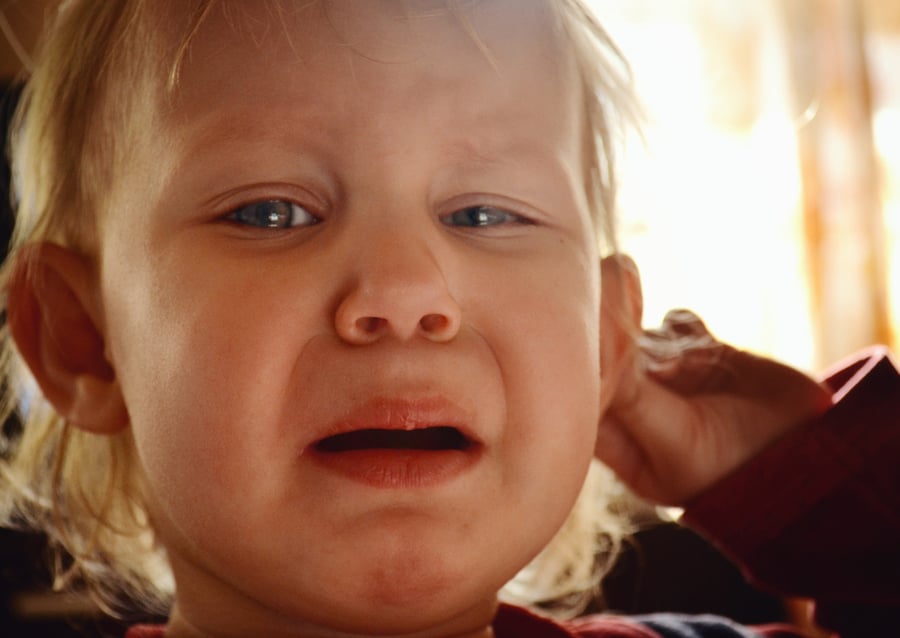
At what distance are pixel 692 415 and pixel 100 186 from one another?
2.06 feet

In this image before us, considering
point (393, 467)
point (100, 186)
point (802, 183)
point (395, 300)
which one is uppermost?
point (802, 183)

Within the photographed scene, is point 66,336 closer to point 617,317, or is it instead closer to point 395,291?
point 395,291

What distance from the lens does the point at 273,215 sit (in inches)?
27.7

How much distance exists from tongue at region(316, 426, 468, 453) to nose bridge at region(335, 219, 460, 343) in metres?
0.07

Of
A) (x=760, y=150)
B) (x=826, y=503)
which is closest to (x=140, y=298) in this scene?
(x=826, y=503)

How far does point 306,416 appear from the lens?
630mm

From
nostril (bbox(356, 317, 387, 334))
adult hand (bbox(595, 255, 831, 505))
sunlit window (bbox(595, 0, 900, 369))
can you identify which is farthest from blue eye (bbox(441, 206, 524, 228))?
sunlit window (bbox(595, 0, 900, 369))

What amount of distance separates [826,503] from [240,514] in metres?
0.64

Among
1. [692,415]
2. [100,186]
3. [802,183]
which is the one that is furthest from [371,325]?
[802,183]

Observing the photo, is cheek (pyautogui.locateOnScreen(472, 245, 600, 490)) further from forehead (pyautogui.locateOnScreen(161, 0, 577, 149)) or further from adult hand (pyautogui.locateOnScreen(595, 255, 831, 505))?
adult hand (pyautogui.locateOnScreen(595, 255, 831, 505))

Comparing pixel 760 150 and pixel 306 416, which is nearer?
pixel 306 416

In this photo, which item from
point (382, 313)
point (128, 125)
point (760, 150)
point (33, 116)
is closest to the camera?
point (382, 313)

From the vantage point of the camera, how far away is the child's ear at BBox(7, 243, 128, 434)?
2.72 ft

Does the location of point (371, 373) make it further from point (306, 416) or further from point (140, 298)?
point (140, 298)
